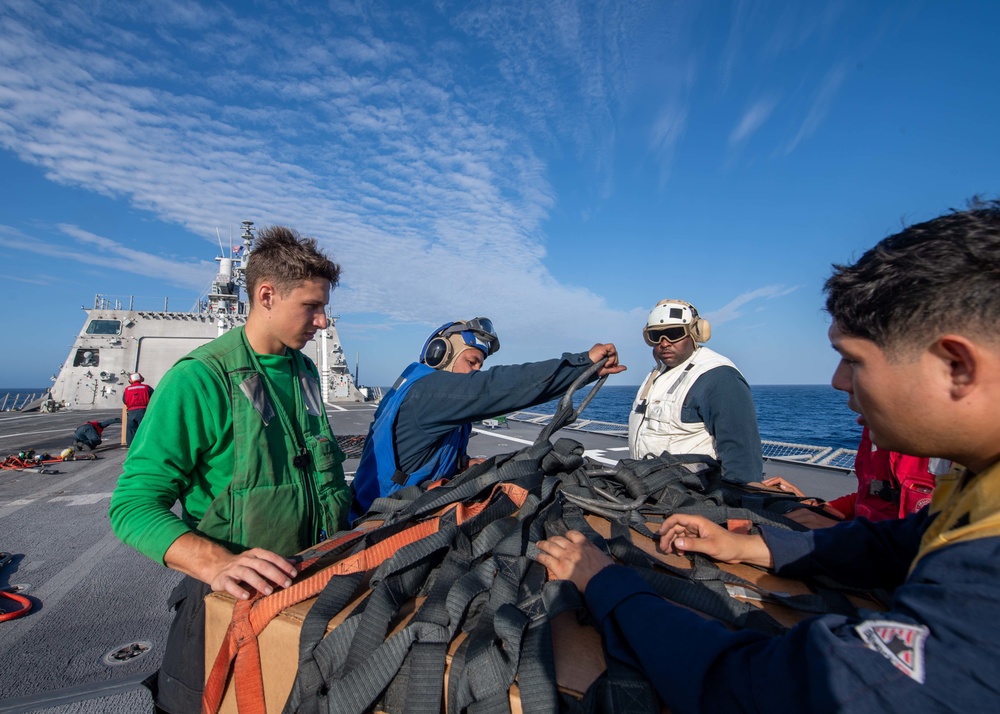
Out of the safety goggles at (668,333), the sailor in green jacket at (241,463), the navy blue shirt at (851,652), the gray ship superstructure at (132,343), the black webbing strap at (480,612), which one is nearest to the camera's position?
the navy blue shirt at (851,652)

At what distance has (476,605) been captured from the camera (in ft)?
4.50

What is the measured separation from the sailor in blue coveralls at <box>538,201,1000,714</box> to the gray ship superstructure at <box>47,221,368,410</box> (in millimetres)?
26823

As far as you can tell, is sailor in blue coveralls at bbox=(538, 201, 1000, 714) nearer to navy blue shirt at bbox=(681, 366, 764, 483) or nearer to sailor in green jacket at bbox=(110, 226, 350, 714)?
sailor in green jacket at bbox=(110, 226, 350, 714)

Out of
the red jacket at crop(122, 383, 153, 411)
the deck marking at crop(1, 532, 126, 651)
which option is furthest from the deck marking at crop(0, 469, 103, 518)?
the red jacket at crop(122, 383, 153, 411)

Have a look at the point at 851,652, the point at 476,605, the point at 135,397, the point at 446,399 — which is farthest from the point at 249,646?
the point at 135,397

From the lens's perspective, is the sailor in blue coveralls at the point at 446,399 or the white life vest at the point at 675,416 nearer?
the sailor in blue coveralls at the point at 446,399

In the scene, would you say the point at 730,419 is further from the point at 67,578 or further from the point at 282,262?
the point at 67,578

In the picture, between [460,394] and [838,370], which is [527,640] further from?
[460,394]

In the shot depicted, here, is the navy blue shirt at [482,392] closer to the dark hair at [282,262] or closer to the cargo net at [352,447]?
the dark hair at [282,262]

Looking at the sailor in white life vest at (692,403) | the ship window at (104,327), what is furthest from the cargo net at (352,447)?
the ship window at (104,327)

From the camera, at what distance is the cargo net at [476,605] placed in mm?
1112

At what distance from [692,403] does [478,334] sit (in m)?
1.82

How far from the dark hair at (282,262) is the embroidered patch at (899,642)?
2.31 meters

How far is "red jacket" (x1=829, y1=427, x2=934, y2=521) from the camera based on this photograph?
2.53 m
